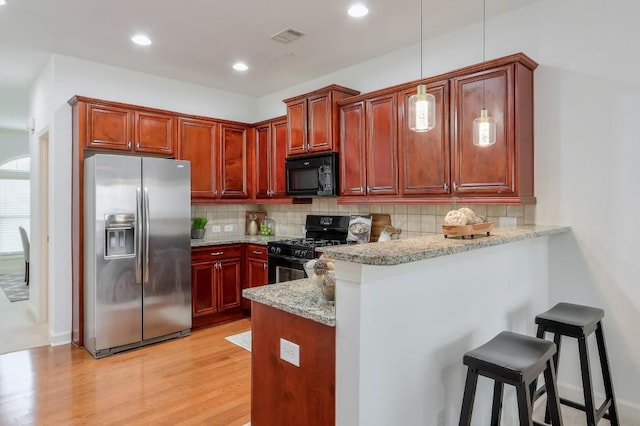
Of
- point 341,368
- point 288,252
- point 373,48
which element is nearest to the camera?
point 341,368

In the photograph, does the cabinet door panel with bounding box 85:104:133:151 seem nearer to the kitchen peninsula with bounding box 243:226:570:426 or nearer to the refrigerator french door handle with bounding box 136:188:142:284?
the refrigerator french door handle with bounding box 136:188:142:284

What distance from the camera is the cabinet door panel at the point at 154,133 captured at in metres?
4.12

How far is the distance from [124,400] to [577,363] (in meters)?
3.21

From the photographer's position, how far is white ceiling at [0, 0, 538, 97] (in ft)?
9.67

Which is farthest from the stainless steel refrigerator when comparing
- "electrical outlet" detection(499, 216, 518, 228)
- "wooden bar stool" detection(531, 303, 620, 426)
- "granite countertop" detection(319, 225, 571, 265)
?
"wooden bar stool" detection(531, 303, 620, 426)

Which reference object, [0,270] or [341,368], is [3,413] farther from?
[0,270]

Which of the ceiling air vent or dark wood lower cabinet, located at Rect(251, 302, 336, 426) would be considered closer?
dark wood lower cabinet, located at Rect(251, 302, 336, 426)

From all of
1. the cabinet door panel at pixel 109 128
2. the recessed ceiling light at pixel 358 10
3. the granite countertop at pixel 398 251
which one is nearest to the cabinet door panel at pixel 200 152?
the cabinet door panel at pixel 109 128

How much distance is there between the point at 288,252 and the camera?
4.10 m

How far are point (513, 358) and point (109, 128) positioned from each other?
155 inches

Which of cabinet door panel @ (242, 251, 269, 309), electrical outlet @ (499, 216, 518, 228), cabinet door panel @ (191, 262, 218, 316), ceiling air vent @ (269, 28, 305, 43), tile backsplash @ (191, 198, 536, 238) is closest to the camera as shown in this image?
electrical outlet @ (499, 216, 518, 228)

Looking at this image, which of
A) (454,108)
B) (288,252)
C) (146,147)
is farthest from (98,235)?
(454,108)

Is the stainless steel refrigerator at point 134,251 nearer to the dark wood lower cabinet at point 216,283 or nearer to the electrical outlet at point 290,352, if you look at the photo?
the dark wood lower cabinet at point 216,283

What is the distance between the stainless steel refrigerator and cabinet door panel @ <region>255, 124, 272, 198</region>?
1123 mm
